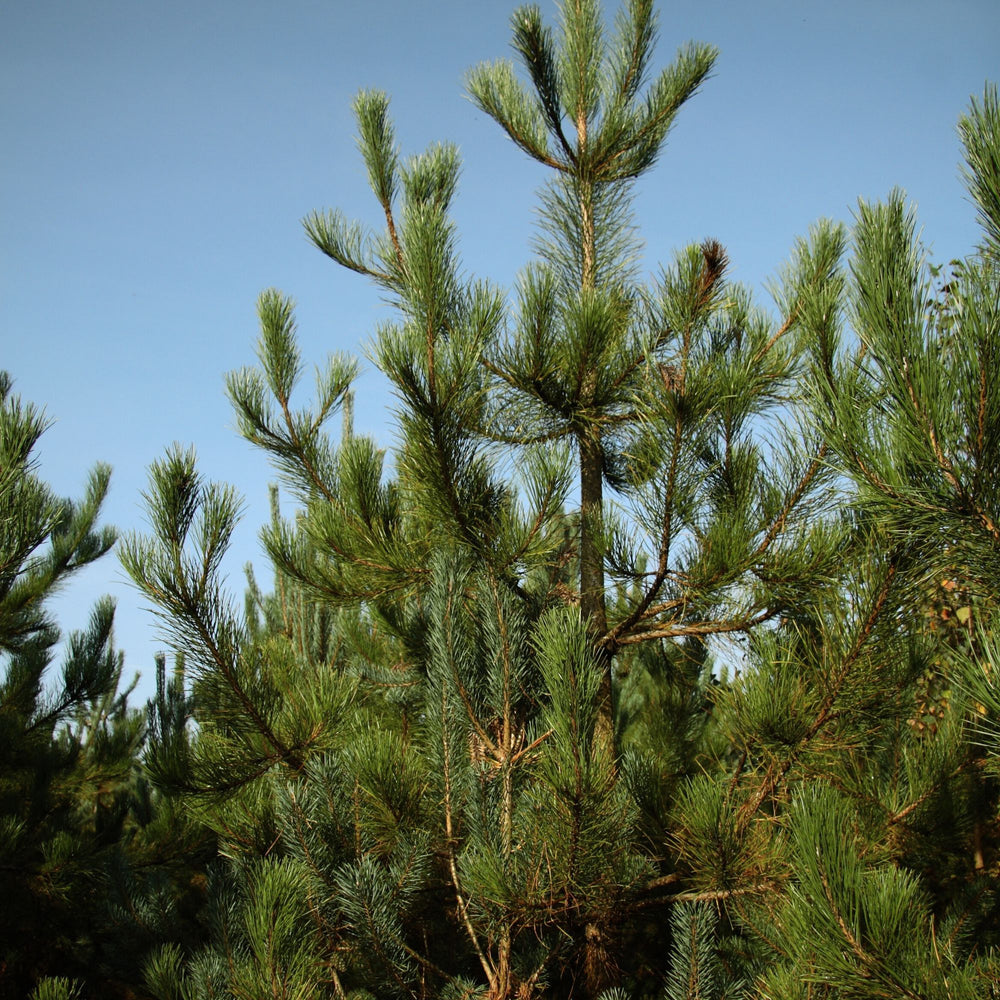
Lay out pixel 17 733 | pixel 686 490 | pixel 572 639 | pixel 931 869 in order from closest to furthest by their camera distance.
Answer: pixel 572 639
pixel 686 490
pixel 931 869
pixel 17 733

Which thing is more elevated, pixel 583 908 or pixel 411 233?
pixel 411 233

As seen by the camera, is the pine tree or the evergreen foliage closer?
the evergreen foliage

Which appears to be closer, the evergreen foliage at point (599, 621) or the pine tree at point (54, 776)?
the evergreen foliage at point (599, 621)

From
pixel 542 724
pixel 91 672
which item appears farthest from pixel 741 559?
pixel 91 672

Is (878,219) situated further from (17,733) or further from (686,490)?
(17,733)

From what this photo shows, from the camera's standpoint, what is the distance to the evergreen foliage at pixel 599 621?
6.22 feet

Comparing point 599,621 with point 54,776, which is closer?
point 599,621

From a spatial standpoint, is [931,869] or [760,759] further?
[931,869]

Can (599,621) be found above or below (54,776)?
above

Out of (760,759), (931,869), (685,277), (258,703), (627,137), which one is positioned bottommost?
(931,869)

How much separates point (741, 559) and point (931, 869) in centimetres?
202

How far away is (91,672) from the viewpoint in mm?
5273

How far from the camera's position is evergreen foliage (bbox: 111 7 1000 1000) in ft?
6.22

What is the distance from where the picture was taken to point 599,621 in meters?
3.55
